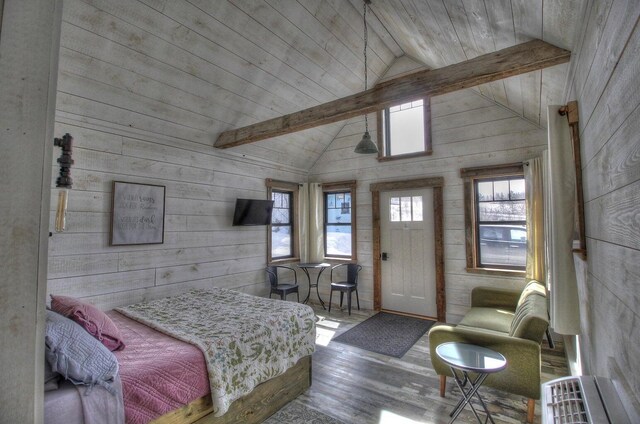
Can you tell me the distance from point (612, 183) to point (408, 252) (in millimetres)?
3765

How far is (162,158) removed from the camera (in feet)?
11.8

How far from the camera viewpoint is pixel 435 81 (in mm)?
2426

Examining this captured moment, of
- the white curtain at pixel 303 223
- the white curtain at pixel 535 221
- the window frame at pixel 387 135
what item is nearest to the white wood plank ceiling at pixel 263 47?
the white curtain at pixel 535 221

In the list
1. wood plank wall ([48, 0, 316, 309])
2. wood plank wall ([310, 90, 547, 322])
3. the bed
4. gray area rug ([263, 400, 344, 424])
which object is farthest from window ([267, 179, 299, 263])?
gray area rug ([263, 400, 344, 424])

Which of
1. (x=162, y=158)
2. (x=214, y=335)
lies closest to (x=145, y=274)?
(x=162, y=158)

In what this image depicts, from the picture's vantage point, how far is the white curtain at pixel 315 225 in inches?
214

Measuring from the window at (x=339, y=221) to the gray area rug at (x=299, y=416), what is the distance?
9.93 feet

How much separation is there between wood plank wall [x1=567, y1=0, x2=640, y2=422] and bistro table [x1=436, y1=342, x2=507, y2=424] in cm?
56

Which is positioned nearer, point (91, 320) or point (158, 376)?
point (158, 376)

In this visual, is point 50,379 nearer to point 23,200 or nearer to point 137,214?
point 23,200

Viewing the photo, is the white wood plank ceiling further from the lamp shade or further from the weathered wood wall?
the weathered wood wall

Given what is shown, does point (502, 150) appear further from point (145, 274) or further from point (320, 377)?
point (145, 274)

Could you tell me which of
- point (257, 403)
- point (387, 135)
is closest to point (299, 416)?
point (257, 403)

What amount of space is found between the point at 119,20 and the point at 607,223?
3325 mm
